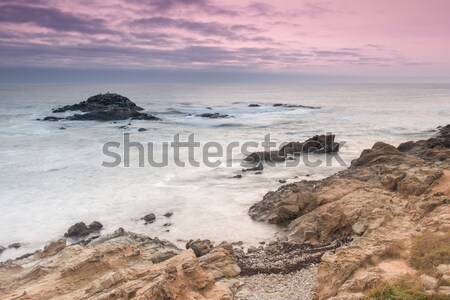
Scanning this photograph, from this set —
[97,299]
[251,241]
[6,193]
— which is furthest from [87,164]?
[97,299]

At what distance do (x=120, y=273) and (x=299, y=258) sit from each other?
7974 millimetres

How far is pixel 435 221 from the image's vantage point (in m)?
14.8

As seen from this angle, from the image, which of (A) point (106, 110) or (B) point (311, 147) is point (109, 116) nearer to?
(A) point (106, 110)

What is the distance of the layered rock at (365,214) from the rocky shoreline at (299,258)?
2.0 inches

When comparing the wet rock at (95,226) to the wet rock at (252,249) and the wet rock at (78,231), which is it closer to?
the wet rock at (78,231)

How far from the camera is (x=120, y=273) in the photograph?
1364 cm

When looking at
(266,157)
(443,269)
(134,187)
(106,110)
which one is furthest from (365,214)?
(106,110)

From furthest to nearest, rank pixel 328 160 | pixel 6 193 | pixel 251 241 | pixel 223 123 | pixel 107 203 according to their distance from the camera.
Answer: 1. pixel 223 123
2. pixel 328 160
3. pixel 6 193
4. pixel 107 203
5. pixel 251 241

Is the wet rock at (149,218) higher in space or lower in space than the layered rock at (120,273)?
lower

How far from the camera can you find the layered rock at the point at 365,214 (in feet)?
38.9

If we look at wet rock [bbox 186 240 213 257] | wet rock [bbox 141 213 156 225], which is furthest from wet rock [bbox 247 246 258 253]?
wet rock [bbox 141 213 156 225]

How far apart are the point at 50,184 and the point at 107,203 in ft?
28.3

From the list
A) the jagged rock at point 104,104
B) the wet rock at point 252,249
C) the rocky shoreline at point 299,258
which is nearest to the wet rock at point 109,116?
the jagged rock at point 104,104

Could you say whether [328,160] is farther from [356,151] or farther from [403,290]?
[403,290]
